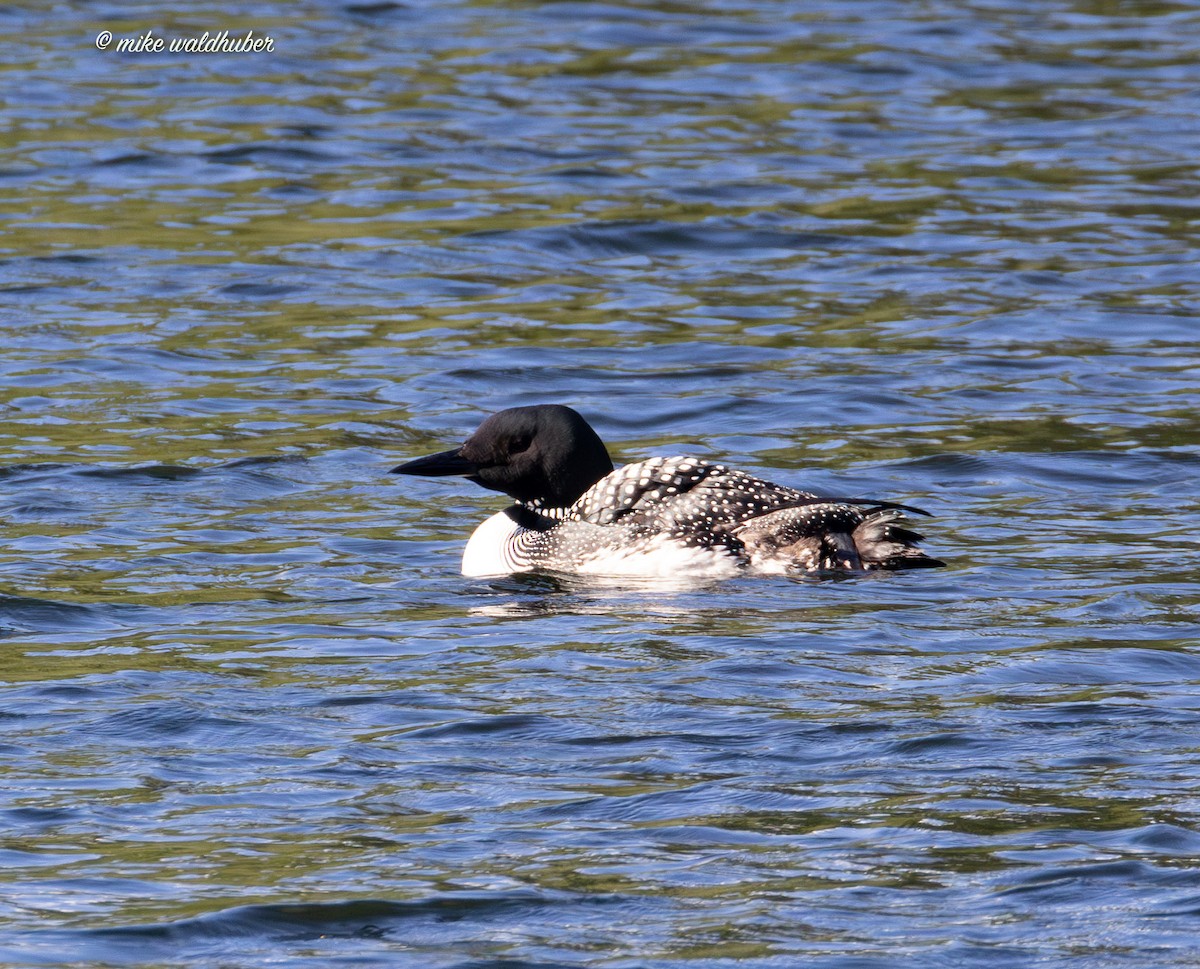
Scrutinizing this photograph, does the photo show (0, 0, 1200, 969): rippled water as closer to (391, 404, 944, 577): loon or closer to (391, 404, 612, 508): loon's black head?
(391, 404, 944, 577): loon

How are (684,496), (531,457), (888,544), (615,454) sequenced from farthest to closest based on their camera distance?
(615,454)
(531,457)
(684,496)
(888,544)

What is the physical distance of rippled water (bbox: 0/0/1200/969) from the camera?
464cm

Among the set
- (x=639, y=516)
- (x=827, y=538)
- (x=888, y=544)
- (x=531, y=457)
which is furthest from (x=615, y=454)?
(x=888, y=544)

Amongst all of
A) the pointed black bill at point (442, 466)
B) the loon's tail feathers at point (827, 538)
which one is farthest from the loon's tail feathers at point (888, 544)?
the pointed black bill at point (442, 466)

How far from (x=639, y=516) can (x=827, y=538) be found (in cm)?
65

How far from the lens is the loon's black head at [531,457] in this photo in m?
7.74

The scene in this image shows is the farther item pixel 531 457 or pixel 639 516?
pixel 531 457

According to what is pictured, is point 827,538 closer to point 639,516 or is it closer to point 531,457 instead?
point 639,516

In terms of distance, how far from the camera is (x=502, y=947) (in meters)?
4.35

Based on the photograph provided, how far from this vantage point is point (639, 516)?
7582mm

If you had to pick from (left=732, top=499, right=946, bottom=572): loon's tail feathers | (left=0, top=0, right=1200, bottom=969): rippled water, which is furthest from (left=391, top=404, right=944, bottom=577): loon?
(left=0, top=0, right=1200, bottom=969): rippled water

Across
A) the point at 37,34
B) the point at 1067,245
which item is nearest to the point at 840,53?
the point at 1067,245

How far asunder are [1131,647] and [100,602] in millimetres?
3030

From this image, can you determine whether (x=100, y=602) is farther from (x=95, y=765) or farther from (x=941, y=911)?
(x=941, y=911)
